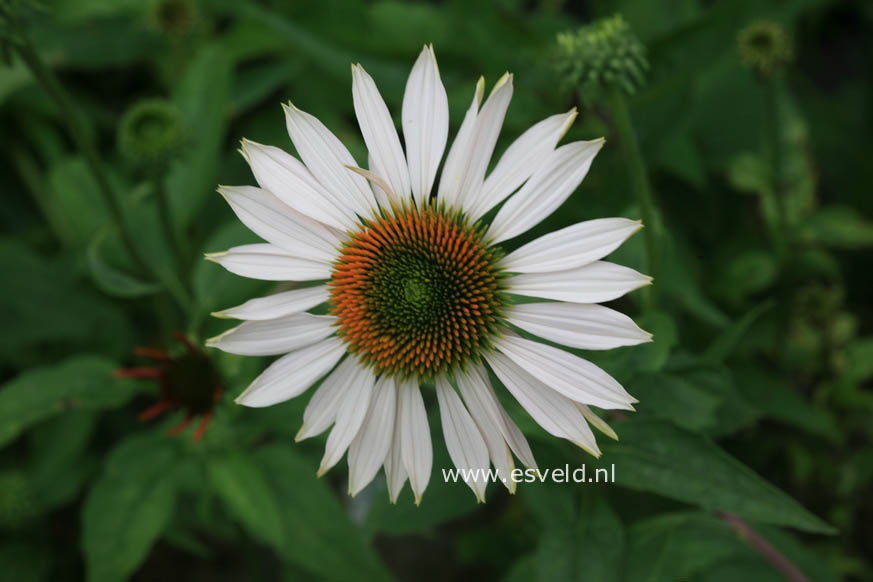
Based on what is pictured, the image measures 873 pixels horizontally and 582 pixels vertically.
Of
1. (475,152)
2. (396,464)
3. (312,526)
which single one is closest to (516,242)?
(475,152)

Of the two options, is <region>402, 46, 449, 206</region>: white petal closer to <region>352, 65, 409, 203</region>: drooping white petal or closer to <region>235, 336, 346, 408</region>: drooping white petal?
<region>352, 65, 409, 203</region>: drooping white petal

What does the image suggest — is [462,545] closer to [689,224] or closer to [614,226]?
[689,224]

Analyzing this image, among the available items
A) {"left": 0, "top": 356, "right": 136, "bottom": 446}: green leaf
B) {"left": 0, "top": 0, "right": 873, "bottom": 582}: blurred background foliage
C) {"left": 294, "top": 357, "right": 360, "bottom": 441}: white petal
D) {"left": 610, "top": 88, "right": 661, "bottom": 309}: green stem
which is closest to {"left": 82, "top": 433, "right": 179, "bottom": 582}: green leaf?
{"left": 0, "top": 0, "right": 873, "bottom": 582}: blurred background foliage

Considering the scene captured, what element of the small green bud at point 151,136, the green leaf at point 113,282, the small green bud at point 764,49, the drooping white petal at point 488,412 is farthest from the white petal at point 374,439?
the small green bud at point 764,49

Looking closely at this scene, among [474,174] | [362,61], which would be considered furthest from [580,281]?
[362,61]

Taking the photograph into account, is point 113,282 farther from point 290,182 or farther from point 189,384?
point 290,182

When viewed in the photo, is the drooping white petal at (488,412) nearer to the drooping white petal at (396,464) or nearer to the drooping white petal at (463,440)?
the drooping white petal at (463,440)
